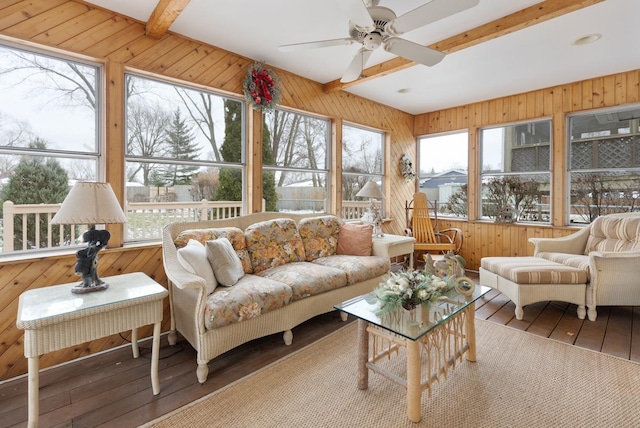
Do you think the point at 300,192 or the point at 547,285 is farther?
the point at 300,192

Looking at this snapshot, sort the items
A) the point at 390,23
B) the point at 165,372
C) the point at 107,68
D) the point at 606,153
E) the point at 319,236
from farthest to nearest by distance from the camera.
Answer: the point at 606,153
the point at 319,236
the point at 107,68
the point at 165,372
the point at 390,23

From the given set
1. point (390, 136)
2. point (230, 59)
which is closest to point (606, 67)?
point (390, 136)

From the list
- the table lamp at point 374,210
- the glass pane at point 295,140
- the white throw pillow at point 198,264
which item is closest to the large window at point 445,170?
the table lamp at point 374,210

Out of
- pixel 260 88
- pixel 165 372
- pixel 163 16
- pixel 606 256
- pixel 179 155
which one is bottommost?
pixel 165 372

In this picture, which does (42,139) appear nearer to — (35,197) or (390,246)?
(35,197)

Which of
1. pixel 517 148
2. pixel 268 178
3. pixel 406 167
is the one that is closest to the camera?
pixel 268 178

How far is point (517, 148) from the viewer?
4781 mm

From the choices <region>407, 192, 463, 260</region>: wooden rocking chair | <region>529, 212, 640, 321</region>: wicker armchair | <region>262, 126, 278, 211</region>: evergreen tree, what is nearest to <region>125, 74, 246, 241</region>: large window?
<region>262, 126, 278, 211</region>: evergreen tree

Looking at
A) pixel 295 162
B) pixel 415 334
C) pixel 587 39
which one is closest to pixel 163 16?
pixel 295 162

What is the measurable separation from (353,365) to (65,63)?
3.20 m

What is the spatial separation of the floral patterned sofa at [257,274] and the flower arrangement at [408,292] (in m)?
0.84

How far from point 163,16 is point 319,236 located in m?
2.40

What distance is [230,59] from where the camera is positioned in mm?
3316

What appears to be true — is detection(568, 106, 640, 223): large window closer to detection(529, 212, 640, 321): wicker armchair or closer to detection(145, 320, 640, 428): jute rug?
detection(529, 212, 640, 321): wicker armchair
